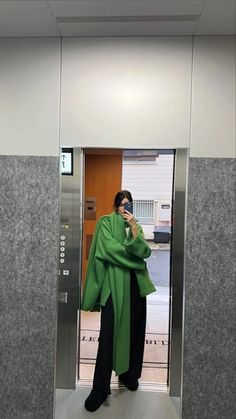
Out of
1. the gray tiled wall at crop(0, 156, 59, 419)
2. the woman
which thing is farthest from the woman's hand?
the gray tiled wall at crop(0, 156, 59, 419)

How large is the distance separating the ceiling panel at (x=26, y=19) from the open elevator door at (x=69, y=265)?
609 millimetres

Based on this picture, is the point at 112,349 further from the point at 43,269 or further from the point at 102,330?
the point at 43,269

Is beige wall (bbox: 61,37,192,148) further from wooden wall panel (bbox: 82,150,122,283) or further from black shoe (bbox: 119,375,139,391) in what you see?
black shoe (bbox: 119,375,139,391)

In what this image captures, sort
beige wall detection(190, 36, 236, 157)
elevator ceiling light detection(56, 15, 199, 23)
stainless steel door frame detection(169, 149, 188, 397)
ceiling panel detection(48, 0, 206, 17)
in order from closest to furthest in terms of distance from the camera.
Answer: ceiling panel detection(48, 0, 206, 17)
elevator ceiling light detection(56, 15, 199, 23)
beige wall detection(190, 36, 236, 157)
stainless steel door frame detection(169, 149, 188, 397)

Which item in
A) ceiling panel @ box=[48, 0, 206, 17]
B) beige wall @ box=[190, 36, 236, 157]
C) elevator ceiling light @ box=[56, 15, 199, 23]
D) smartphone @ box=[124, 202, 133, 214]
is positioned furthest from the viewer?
smartphone @ box=[124, 202, 133, 214]

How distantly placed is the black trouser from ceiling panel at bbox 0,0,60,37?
4.54 feet

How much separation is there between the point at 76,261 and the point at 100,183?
1.63 ft

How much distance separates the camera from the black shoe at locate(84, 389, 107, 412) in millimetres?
1802

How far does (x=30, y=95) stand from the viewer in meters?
1.69

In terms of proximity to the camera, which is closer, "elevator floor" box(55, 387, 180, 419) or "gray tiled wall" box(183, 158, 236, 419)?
"gray tiled wall" box(183, 158, 236, 419)

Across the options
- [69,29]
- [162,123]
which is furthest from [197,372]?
[69,29]

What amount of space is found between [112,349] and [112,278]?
0.41 m

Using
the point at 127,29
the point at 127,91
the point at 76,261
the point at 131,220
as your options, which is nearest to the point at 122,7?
the point at 127,29

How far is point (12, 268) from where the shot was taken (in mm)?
1702
